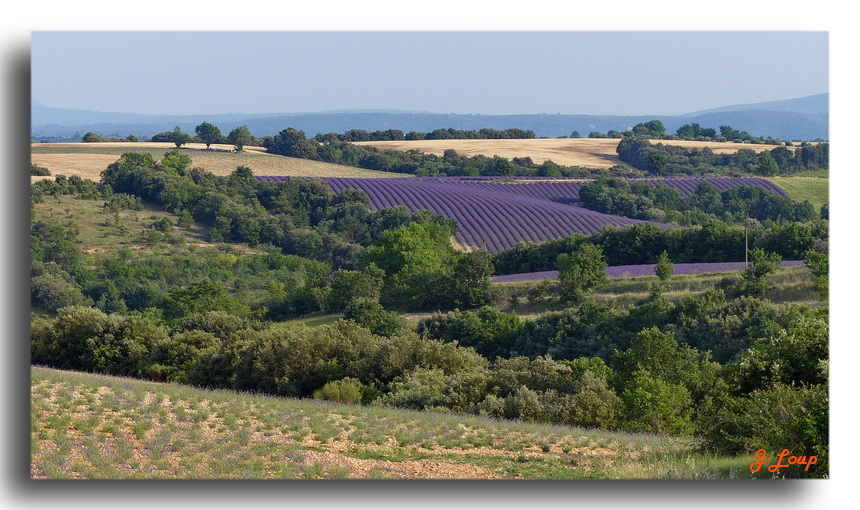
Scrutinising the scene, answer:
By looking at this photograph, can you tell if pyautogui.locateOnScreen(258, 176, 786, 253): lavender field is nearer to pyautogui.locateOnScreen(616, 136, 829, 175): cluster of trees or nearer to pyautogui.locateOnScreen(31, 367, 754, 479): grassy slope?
pyautogui.locateOnScreen(616, 136, 829, 175): cluster of trees

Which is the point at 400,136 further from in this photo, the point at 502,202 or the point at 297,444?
the point at 297,444

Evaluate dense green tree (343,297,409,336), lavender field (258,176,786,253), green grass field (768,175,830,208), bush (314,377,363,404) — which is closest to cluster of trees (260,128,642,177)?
lavender field (258,176,786,253)

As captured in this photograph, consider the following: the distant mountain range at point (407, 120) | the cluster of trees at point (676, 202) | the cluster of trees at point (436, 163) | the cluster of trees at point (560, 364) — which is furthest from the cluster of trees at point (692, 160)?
the distant mountain range at point (407, 120)

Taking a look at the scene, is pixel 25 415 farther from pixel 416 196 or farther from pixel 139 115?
pixel 416 196

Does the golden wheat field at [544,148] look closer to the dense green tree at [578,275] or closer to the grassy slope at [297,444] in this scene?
the dense green tree at [578,275]
